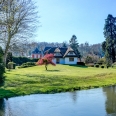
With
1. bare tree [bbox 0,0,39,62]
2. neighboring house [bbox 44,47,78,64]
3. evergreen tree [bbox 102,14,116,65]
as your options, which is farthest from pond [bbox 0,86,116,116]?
neighboring house [bbox 44,47,78,64]

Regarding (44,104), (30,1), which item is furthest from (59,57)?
(44,104)

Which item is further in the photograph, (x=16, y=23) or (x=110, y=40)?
(x=110, y=40)

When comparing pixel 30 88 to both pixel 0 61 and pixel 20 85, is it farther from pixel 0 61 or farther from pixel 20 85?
pixel 0 61

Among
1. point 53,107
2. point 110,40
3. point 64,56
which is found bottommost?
point 53,107

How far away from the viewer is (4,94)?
51.4 feet

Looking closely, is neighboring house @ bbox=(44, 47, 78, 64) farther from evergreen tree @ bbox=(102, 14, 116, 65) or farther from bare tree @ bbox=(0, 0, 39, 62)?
bare tree @ bbox=(0, 0, 39, 62)

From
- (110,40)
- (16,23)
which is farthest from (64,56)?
(16,23)

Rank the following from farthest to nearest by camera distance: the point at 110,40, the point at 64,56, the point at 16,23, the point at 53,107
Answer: the point at 64,56 < the point at 110,40 < the point at 16,23 < the point at 53,107

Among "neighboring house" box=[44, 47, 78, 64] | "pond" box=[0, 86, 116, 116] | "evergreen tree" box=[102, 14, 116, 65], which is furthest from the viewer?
"neighboring house" box=[44, 47, 78, 64]

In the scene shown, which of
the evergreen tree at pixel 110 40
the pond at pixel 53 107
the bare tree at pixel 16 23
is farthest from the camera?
the evergreen tree at pixel 110 40

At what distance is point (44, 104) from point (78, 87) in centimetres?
727

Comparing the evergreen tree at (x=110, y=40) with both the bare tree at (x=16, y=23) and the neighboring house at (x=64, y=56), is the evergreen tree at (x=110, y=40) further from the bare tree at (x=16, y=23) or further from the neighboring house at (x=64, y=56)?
the bare tree at (x=16, y=23)

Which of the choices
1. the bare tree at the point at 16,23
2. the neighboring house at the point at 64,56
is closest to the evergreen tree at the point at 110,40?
the neighboring house at the point at 64,56

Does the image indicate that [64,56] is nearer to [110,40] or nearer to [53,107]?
[110,40]
